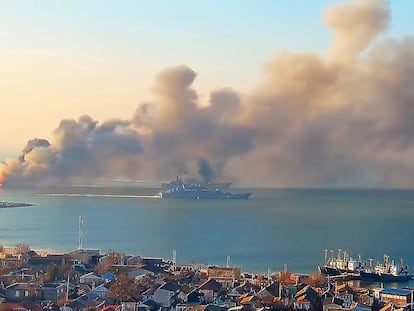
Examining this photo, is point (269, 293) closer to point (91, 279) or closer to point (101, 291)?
point (101, 291)

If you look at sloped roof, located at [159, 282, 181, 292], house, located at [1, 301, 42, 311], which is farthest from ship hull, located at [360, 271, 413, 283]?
house, located at [1, 301, 42, 311]

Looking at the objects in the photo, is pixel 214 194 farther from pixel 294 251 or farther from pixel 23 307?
pixel 23 307

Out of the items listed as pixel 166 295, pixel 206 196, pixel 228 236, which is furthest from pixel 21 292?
pixel 206 196

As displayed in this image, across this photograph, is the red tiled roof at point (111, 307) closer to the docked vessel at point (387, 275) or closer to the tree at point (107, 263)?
the tree at point (107, 263)

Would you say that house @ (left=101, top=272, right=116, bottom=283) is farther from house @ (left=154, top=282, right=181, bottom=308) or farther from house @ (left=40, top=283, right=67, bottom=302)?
house @ (left=154, top=282, right=181, bottom=308)

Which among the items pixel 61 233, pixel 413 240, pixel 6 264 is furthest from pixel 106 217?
pixel 6 264

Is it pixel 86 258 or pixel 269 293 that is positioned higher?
pixel 86 258
